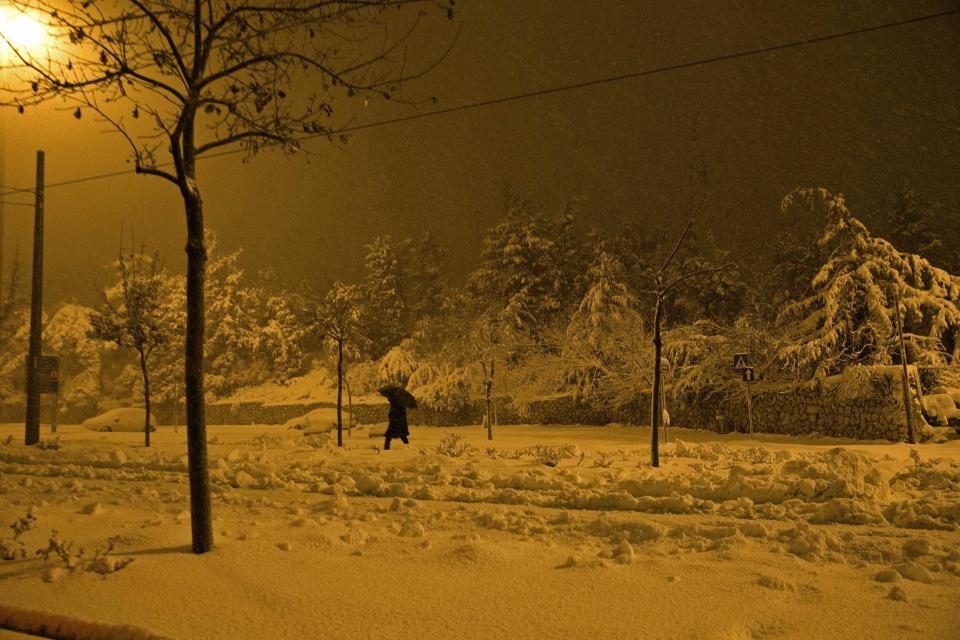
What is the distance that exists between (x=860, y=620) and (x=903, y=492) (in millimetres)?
6292

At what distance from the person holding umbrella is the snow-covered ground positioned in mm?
5680

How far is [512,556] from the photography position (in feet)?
20.4

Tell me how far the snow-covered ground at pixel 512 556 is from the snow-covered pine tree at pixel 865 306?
13.3 meters

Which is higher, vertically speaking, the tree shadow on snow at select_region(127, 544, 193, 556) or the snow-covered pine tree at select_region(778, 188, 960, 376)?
the snow-covered pine tree at select_region(778, 188, 960, 376)

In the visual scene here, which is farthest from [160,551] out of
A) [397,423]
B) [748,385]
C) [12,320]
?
[12,320]

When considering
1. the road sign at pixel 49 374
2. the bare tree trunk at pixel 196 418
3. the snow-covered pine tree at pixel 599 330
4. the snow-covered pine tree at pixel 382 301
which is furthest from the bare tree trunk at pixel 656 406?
the snow-covered pine tree at pixel 382 301

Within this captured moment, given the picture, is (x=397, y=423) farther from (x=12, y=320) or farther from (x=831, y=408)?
(x=12, y=320)

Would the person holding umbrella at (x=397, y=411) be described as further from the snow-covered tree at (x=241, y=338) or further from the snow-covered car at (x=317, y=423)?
the snow-covered tree at (x=241, y=338)

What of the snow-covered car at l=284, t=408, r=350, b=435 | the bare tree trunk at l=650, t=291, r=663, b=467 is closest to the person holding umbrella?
the bare tree trunk at l=650, t=291, r=663, b=467

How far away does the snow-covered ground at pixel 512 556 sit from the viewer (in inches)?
184

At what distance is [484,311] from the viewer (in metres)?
39.9

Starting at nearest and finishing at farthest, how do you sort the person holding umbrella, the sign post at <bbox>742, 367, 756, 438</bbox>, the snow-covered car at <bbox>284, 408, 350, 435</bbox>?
the person holding umbrella
the sign post at <bbox>742, 367, 756, 438</bbox>
the snow-covered car at <bbox>284, 408, 350, 435</bbox>

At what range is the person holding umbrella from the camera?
1750cm

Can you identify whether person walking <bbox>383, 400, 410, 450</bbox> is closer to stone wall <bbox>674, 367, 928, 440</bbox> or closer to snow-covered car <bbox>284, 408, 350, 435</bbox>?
snow-covered car <bbox>284, 408, 350, 435</bbox>
